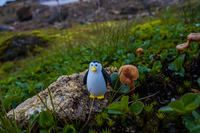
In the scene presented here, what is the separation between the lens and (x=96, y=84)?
5.13 ft

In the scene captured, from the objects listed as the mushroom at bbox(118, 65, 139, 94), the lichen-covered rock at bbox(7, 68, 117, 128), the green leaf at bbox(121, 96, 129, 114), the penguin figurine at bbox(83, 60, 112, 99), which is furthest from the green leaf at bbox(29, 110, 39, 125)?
the mushroom at bbox(118, 65, 139, 94)

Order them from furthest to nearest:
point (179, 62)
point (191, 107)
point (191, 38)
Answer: point (191, 38), point (179, 62), point (191, 107)

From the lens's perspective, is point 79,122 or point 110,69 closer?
point 79,122

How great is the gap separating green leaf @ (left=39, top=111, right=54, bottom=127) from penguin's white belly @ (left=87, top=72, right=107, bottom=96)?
1.54 ft

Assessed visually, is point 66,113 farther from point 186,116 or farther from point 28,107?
point 186,116

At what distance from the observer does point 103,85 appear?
1.58 m

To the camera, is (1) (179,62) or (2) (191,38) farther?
(2) (191,38)

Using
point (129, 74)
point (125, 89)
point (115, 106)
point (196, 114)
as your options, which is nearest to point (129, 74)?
point (129, 74)

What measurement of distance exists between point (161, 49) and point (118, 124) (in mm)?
1794

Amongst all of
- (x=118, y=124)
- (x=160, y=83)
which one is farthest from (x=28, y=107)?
(x=160, y=83)

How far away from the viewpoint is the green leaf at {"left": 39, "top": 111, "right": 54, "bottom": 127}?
4.28 feet

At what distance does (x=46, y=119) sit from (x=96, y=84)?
1.84ft

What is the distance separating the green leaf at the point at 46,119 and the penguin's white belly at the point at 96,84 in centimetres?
47

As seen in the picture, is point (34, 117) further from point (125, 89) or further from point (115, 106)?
point (125, 89)
